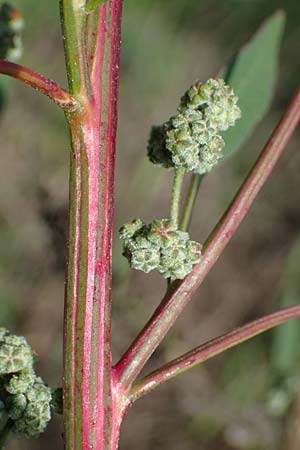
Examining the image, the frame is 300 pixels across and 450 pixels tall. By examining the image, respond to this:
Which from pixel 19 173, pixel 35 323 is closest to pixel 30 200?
pixel 19 173

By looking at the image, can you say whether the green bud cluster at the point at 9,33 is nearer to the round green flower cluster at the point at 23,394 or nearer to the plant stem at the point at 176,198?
the plant stem at the point at 176,198

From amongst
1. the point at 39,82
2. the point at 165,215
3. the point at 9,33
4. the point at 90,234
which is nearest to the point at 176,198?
the point at 90,234

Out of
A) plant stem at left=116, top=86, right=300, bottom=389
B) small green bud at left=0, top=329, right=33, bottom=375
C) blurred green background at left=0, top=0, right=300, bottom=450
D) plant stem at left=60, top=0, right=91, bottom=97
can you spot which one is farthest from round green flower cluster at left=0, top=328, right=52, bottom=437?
blurred green background at left=0, top=0, right=300, bottom=450

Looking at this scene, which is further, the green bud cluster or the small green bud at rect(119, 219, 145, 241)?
the green bud cluster

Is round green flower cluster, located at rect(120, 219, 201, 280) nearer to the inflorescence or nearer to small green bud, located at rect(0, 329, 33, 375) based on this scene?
the inflorescence

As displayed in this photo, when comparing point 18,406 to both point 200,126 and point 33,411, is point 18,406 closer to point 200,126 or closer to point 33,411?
point 33,411

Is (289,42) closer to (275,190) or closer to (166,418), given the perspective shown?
(275,190)
